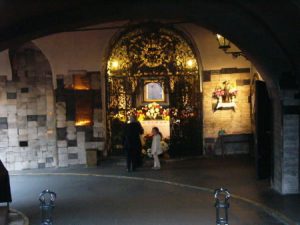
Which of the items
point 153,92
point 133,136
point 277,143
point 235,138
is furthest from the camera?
point 153,92

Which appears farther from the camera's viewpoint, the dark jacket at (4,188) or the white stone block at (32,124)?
the white stone block at (32,124)

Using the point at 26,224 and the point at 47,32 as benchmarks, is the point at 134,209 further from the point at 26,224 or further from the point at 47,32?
the point at 47,32

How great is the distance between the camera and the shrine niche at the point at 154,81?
59.5 ft

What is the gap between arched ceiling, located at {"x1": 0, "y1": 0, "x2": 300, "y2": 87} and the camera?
997 centimetres

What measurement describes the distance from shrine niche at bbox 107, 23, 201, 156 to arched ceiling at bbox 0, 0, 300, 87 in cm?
501

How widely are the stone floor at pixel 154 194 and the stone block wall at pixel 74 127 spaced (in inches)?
23.8

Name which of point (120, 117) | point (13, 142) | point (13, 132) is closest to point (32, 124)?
point (13, 132)

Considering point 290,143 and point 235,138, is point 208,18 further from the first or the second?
point 235,138

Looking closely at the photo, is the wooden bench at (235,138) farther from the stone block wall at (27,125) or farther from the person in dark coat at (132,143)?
the stone block wall at (27,125)

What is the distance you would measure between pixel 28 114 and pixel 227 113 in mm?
6350

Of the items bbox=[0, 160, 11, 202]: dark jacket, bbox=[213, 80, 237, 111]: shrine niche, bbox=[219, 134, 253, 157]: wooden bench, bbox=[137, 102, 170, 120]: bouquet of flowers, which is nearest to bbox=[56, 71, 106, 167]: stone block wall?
bbox=[137, 102, 170, 120]: bouquet of flowers

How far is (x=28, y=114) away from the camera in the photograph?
58.3 feet

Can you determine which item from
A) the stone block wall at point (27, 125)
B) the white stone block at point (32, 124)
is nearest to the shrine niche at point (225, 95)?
the stone block wall at point (27, 125)

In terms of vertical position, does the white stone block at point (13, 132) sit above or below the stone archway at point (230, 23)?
below
